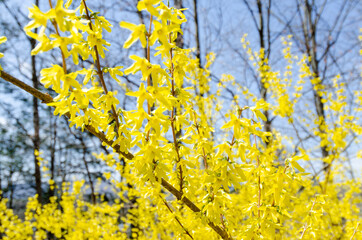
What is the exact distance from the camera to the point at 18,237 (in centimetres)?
436

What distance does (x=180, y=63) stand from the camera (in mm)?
1474

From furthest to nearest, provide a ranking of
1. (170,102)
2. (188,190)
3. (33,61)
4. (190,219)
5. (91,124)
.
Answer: (33,61) → (190,219) → (188,190) → (91,124) → (170,102)

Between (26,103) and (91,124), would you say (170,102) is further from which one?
(26,103)

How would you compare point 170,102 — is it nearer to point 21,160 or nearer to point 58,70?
point 58,70

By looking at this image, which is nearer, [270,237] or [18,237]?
[270,237]

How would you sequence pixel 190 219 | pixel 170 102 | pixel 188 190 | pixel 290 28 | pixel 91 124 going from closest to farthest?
1. pixel 170 102
2. pixel 91 124
3. pixel 188 190
4. pixel 190 219
5. pixel 290 28

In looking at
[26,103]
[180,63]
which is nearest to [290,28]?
[180,63]

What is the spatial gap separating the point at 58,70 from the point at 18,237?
4.64 m

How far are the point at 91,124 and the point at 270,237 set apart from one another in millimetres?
1214

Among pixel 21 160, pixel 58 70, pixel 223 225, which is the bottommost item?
pixel 223 225

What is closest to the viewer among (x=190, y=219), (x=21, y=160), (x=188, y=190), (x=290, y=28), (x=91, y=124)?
(x=91, y=124)

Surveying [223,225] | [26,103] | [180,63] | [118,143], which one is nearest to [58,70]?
[118,143]

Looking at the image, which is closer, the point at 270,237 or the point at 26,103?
the point at 270,237

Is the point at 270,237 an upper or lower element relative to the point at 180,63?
lower
